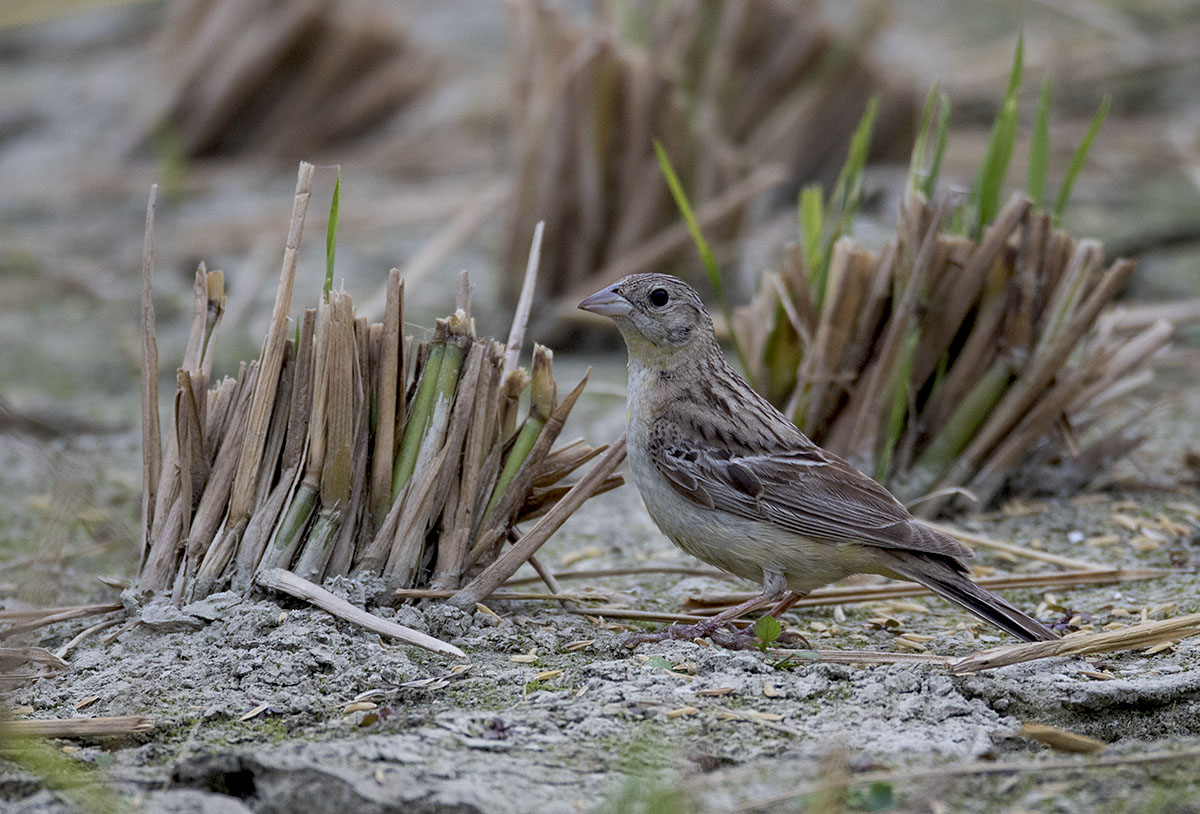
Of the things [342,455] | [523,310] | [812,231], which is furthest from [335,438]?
[812,231]

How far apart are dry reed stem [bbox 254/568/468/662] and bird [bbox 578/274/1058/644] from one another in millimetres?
580

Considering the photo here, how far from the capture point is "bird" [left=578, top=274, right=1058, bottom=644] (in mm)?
3361

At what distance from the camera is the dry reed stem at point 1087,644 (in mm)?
3000

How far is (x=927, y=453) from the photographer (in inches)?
180

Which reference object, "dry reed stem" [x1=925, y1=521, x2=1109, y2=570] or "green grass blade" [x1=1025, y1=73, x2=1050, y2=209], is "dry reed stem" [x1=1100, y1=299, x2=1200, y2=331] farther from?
"dry reed stem" [x1=925, y1=521, x2=1109, y2=570]

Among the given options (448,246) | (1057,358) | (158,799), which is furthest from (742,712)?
(448,246)

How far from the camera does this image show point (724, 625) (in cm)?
356

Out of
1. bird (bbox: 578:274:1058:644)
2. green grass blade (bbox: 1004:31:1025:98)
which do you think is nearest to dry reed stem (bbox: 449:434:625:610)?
bird (bbox: 578:274:1058:644)

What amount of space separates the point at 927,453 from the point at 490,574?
184 cm

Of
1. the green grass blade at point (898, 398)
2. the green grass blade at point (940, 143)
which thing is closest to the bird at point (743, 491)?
the green grass blade at point (898, 398)

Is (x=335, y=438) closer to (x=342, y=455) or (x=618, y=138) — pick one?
(x=342, y=455)

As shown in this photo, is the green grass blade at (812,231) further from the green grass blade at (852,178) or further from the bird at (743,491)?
the bird at (743,491)

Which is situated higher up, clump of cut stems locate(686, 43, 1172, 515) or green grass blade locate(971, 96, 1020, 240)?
green grass blade locate(971, 96, 1020, 240)

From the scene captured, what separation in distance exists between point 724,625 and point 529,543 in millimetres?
579
